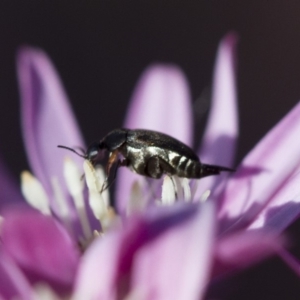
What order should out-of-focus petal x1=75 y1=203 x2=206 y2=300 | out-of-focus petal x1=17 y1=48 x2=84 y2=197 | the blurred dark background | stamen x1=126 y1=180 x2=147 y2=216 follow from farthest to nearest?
the blurred dark background < out-of-focus petal x1=17 y1=48 x2=84 y2=197 < stamen x1=126 y1=180 x2=147 y2=216 < out-of-focus petal x1=75 y1=203 x2=206 y2=300

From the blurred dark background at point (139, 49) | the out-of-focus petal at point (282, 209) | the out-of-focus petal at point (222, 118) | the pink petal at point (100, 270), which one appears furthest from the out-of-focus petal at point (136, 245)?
the blurred dark background at point (139, 49)

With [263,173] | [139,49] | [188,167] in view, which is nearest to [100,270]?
[188,167]

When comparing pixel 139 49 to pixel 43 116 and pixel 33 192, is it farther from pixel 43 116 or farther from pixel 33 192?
pixel 33 192

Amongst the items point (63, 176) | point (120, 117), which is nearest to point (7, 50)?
point (120, 117)

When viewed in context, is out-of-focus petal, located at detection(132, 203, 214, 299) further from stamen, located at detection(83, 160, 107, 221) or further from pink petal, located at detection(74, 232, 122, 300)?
stamen, located at detection(83, 160, 107, 221)

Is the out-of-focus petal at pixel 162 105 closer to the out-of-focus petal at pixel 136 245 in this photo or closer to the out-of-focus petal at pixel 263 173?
the out-of-focus petal at pixel 263 173

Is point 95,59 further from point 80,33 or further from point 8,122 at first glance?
point 8,122

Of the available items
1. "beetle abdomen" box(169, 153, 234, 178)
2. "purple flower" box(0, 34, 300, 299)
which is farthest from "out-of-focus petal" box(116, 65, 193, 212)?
"beetle abdomen" box(169, 153, 234, 178)
